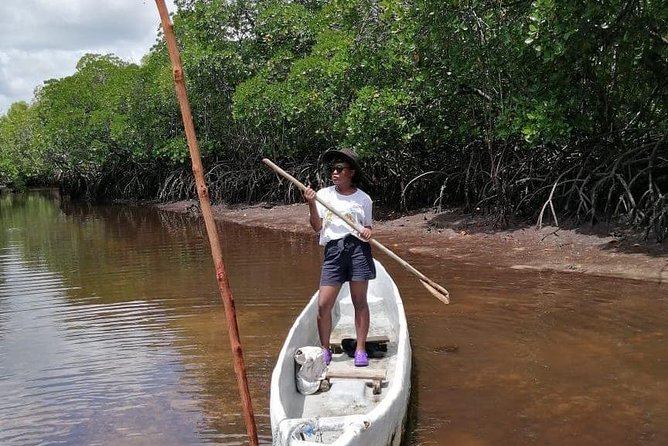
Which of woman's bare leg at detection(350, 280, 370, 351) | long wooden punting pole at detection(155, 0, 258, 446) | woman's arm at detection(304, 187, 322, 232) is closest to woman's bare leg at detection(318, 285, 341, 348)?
woman's bare leg at detection(350, 280, 370, 351)

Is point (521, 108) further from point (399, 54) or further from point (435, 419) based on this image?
point (435, 419)

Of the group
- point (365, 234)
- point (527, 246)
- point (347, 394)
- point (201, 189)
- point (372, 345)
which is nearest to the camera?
point (201, 189)

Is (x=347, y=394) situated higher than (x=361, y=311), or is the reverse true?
(x=361, y=311)

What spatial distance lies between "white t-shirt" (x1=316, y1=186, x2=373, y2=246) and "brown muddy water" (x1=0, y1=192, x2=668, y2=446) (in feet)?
4.08

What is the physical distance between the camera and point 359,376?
411 centimetres

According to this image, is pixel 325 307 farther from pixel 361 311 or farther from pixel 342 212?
pixel 342 212

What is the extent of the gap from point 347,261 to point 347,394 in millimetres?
878

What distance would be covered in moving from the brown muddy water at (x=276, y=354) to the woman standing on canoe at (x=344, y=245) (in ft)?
2.32

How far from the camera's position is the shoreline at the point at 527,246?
793 centimetres

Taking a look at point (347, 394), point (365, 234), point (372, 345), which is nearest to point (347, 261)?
point (365, 234)

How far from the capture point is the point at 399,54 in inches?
441

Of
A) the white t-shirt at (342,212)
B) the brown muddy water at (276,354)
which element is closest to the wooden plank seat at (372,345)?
the brown muddy water at (276,354)

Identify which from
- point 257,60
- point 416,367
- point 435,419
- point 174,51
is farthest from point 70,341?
point 257,60

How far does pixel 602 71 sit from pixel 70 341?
7493 millimetres
